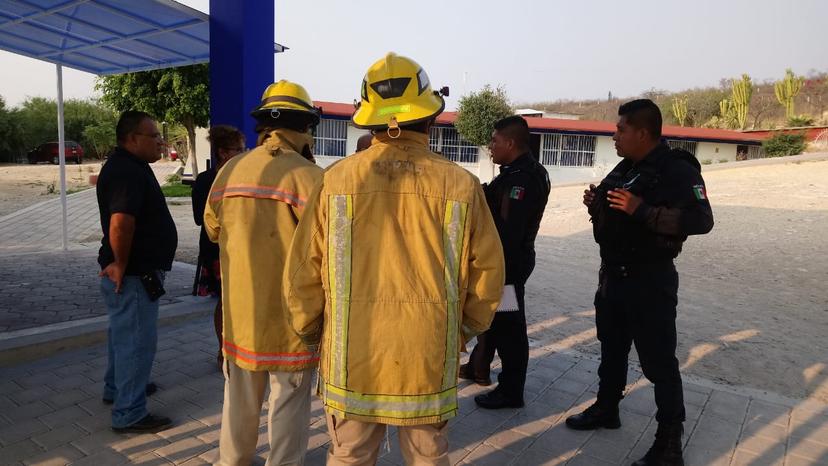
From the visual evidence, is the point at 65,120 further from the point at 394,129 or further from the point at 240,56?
the point at 394,129

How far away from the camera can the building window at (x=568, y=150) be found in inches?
1150

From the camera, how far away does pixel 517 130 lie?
372cm

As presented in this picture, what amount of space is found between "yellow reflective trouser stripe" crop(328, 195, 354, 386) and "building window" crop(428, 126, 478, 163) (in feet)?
90.0

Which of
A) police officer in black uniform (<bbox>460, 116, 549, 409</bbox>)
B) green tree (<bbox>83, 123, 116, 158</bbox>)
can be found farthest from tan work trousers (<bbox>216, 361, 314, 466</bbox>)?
green tree (<bbox>83, 123, 116, 158</bbox>)

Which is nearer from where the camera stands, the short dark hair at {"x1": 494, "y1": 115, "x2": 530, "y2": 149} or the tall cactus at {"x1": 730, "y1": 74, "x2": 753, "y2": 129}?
the short dark hair at {"x1": 494, "y1": 115, "x2": 530, "y2": 149}

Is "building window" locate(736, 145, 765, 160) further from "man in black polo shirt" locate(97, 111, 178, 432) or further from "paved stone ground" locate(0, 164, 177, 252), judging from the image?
"man in black polo shirt" locate(97, 111, 178, 432)

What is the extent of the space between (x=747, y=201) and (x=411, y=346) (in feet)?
55.5

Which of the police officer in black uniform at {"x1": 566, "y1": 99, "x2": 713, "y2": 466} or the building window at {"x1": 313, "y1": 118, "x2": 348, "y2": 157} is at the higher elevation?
the building window at {"x1": 313, "y1": 118, "x2": 348, "y2": 157}

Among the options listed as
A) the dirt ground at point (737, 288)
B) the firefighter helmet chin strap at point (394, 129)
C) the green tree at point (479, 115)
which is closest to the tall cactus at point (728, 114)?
the green tree at point (479, 115)

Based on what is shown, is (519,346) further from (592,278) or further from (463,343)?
(592,278)

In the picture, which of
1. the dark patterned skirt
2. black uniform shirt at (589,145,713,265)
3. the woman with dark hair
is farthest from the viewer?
the dark patterned skirt

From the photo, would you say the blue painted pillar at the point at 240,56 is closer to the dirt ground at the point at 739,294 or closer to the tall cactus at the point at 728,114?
the dirt ground at the point at 739,294

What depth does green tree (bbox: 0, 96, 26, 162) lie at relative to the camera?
3781 centimetres

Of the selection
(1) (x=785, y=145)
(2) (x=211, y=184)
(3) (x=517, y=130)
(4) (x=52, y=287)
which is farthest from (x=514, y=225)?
(1) (x=785, y=145)
